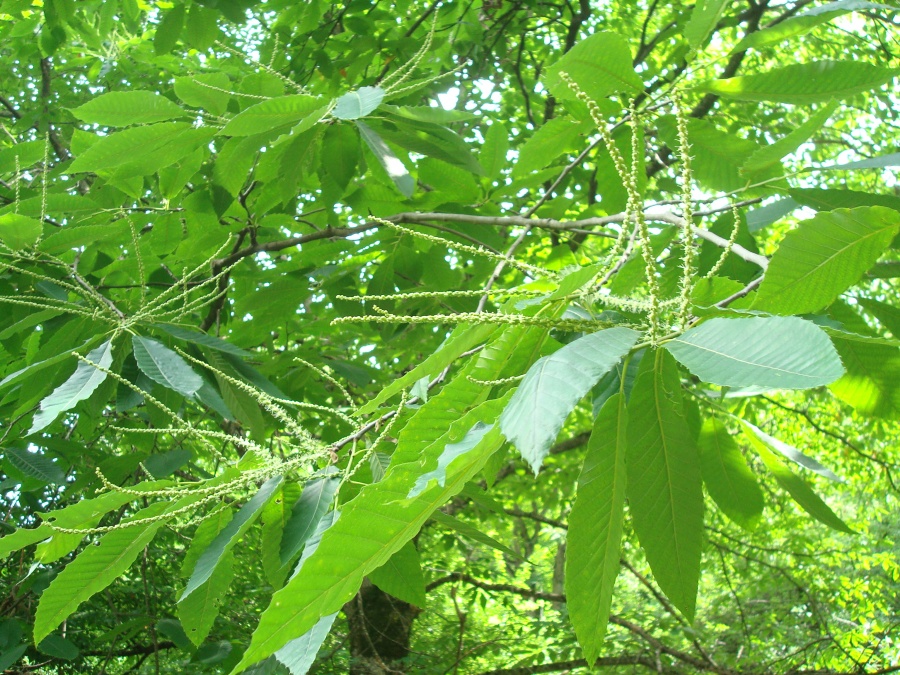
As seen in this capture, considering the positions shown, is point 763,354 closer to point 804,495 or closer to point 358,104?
point 804,495

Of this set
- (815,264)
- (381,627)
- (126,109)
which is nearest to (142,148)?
(126,109)

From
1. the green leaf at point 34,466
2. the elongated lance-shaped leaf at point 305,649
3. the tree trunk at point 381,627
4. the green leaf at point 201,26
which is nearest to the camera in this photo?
the elongated lance-shaped leaf at point 305,649

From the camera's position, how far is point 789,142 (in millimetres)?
1112

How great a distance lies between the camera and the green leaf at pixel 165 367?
142 cm

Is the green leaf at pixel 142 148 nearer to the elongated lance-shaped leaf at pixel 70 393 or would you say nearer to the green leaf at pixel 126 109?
the green leaf at pixel 126 109

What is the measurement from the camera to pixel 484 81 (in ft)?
15.8

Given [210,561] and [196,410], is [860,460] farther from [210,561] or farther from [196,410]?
[210,561]

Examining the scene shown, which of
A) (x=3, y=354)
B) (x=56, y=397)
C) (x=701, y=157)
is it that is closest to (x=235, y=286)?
(x=3, y=354)

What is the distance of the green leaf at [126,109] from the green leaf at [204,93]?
1.5 inches

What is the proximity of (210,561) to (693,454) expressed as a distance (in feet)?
2.08

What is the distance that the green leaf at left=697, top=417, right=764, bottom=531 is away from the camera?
1.20m

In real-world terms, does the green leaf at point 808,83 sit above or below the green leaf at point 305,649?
above

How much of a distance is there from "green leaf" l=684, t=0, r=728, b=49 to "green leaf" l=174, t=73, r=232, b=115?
3.20ft

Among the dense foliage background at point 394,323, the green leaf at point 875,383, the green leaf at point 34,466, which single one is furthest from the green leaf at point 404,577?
the green leaf at point 34,466
